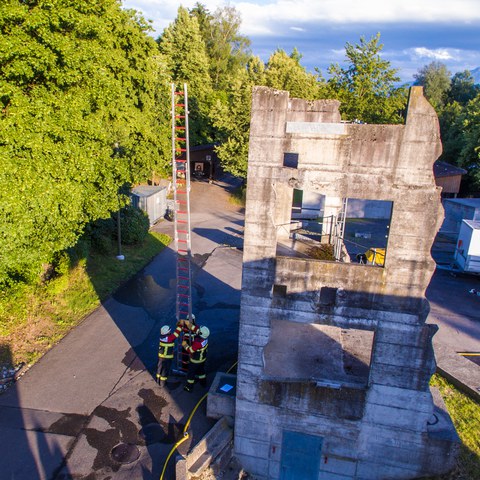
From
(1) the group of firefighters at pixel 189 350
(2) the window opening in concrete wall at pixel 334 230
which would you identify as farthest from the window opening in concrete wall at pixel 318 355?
(2) the window opening in concrete wall at pixel 334 230

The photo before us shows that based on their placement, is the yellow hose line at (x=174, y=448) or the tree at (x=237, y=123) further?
the tree at (x=237, y=123)

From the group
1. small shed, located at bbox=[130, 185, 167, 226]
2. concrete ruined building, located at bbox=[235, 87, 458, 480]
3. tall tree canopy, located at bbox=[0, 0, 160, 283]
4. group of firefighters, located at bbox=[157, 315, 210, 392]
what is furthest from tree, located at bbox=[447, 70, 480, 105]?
group of firefighters, located at bbox=[157, 315, 210, 392]

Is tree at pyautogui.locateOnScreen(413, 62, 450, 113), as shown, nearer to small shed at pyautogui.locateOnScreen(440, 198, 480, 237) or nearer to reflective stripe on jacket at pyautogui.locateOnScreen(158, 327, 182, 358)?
small shed at pyautogui.locateOnScreen(440, 198, 480, 237)

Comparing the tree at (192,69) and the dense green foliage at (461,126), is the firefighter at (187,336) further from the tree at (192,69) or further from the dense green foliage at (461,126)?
the dense green foliage at (461,126)

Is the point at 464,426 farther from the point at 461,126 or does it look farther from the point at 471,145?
the point at 461,126

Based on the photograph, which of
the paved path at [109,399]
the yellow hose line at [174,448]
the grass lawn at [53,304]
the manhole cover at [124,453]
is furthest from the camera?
the grass lawn at [53,304]

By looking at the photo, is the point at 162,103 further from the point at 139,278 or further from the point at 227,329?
the point at 227,329

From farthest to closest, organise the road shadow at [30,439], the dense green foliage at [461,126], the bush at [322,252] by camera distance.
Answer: the dense green foliage at [461,126], the bush at [322,252], the road shadow at [30,439]
